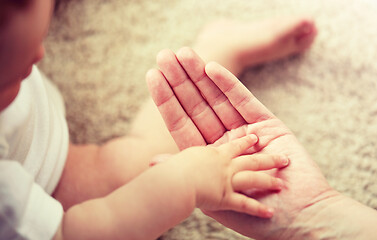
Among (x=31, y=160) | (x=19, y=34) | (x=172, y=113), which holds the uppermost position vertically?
(x=19, y=34)

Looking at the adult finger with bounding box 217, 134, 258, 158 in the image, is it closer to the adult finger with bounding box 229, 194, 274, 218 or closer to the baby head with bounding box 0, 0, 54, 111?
the adult finger with bounding box 229, 194, 274, 218

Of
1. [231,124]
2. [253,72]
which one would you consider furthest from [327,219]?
[253,72]

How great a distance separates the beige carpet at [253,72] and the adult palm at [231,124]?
17cm

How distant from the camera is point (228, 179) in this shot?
1.71 ft

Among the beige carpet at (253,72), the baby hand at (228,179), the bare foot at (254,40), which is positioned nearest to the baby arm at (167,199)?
the baby hand at (228,179)

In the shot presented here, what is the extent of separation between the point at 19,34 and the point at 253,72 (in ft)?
1.89

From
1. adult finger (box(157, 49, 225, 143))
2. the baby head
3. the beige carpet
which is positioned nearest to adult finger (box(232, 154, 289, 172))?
adult finger (box(157, 49, 225, 143))

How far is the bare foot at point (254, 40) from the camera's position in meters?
0.80

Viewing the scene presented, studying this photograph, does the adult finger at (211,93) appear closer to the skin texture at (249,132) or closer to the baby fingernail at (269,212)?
the skin texture at (249,132)

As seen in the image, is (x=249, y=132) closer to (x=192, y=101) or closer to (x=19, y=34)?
(x=192, y=101)

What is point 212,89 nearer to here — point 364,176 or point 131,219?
point 131,219

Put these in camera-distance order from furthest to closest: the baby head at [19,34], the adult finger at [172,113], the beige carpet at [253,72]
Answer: the beige carpet at [253,72] < the adult finger at [172,113] < the baby head at [19,34]

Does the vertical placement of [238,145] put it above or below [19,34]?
below

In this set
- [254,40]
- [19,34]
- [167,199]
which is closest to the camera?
[19,34]
